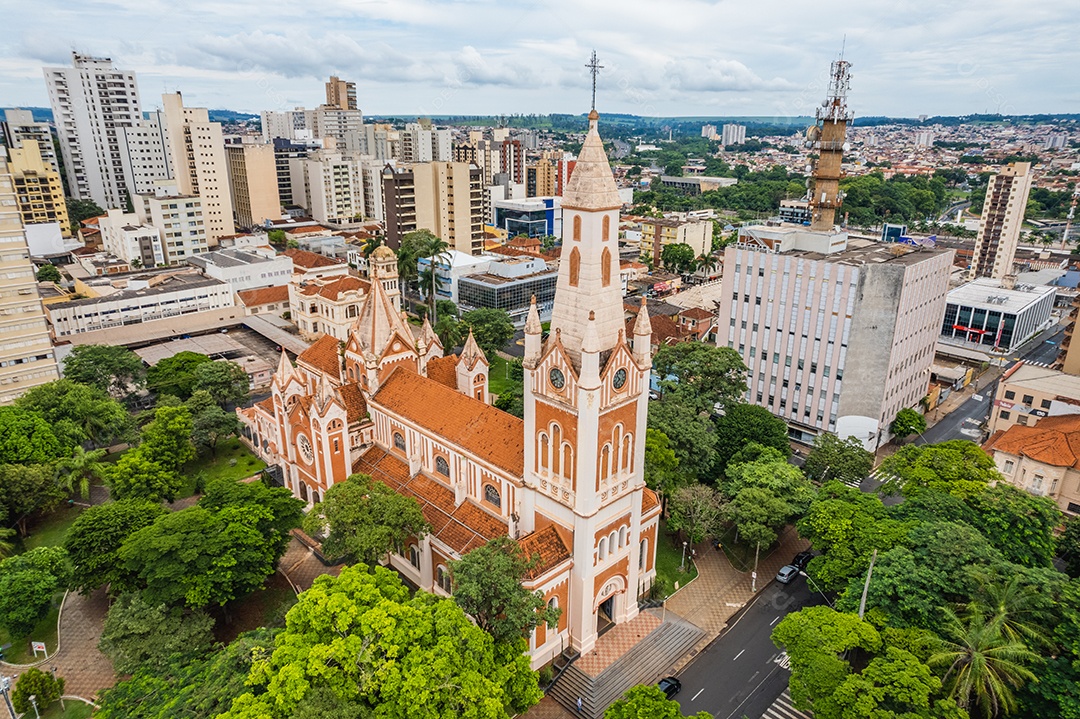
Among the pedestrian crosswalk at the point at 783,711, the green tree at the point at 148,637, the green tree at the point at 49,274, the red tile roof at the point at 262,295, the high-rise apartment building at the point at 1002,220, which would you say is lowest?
the pedestrian crosswalk at the point at 783,711

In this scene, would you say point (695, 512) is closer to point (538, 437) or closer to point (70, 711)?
point (538, 437)

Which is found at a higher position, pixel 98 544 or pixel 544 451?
pixel 544 451

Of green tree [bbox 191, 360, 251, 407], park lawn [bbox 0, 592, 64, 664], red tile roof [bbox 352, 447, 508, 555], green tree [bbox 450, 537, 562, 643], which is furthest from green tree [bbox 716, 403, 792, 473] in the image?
green tree [bbox 191, 360, 251, 407]

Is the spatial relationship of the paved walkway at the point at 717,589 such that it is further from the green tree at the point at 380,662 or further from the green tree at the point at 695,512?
the green tree at the point at 380,662

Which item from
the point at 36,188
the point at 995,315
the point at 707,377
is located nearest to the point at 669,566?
the point at 707,377

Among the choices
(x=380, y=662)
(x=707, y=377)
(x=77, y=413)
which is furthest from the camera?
(x=707, y=377)

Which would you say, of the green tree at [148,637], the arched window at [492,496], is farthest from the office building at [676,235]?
the green tree at [148,637]
